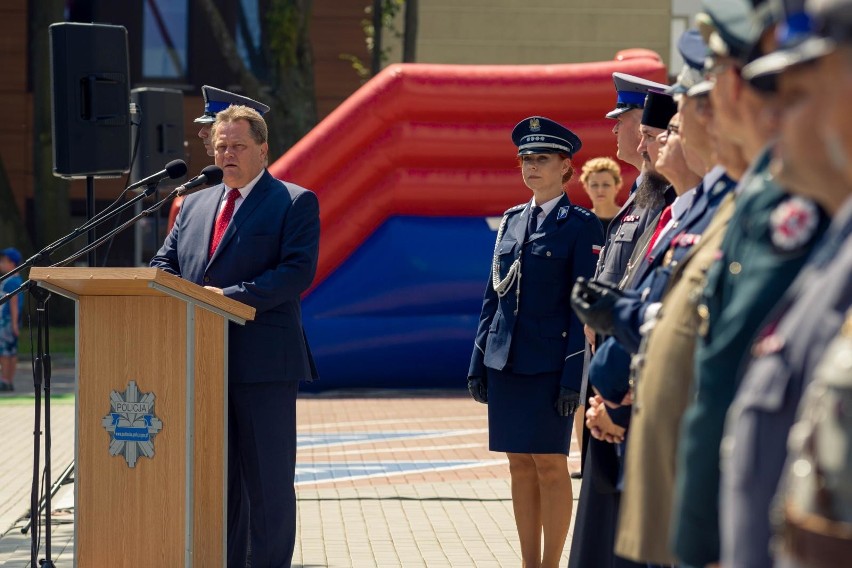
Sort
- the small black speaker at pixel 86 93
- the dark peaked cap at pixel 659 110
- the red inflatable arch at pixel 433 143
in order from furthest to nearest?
the red inflatable arch at pixel 433 143
the small black speaker at pixel 86 93
the dark peaked cap at pixel 659 110

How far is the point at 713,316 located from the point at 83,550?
336 centimetres

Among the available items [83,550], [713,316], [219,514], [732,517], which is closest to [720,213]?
[713,316]

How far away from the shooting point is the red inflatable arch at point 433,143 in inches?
538

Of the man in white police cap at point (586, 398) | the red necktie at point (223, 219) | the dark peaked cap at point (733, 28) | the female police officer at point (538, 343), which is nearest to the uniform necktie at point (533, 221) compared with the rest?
the female police officer at point (538, 343)

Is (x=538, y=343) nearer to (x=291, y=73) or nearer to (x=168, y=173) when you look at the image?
(x=168, y=173)

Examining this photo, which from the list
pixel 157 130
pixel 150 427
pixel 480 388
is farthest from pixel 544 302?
pixel 157 130

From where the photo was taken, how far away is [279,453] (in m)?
5.70

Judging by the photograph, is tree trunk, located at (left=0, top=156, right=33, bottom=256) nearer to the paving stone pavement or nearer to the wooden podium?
the paving stone pavement

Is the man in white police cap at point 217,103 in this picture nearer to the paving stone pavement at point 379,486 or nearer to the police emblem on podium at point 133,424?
the police emblem on podium at point 133,424

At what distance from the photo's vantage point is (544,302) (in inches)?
229

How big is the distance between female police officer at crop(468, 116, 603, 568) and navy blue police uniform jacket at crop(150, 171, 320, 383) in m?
0.74

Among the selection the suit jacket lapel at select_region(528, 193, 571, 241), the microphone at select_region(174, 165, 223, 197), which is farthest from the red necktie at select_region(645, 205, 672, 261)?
the microphone at select_region(174, 165, 223, 197)

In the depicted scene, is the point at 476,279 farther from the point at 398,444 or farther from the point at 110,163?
the point at 110,163

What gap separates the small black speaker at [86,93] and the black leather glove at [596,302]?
16.6 feet
